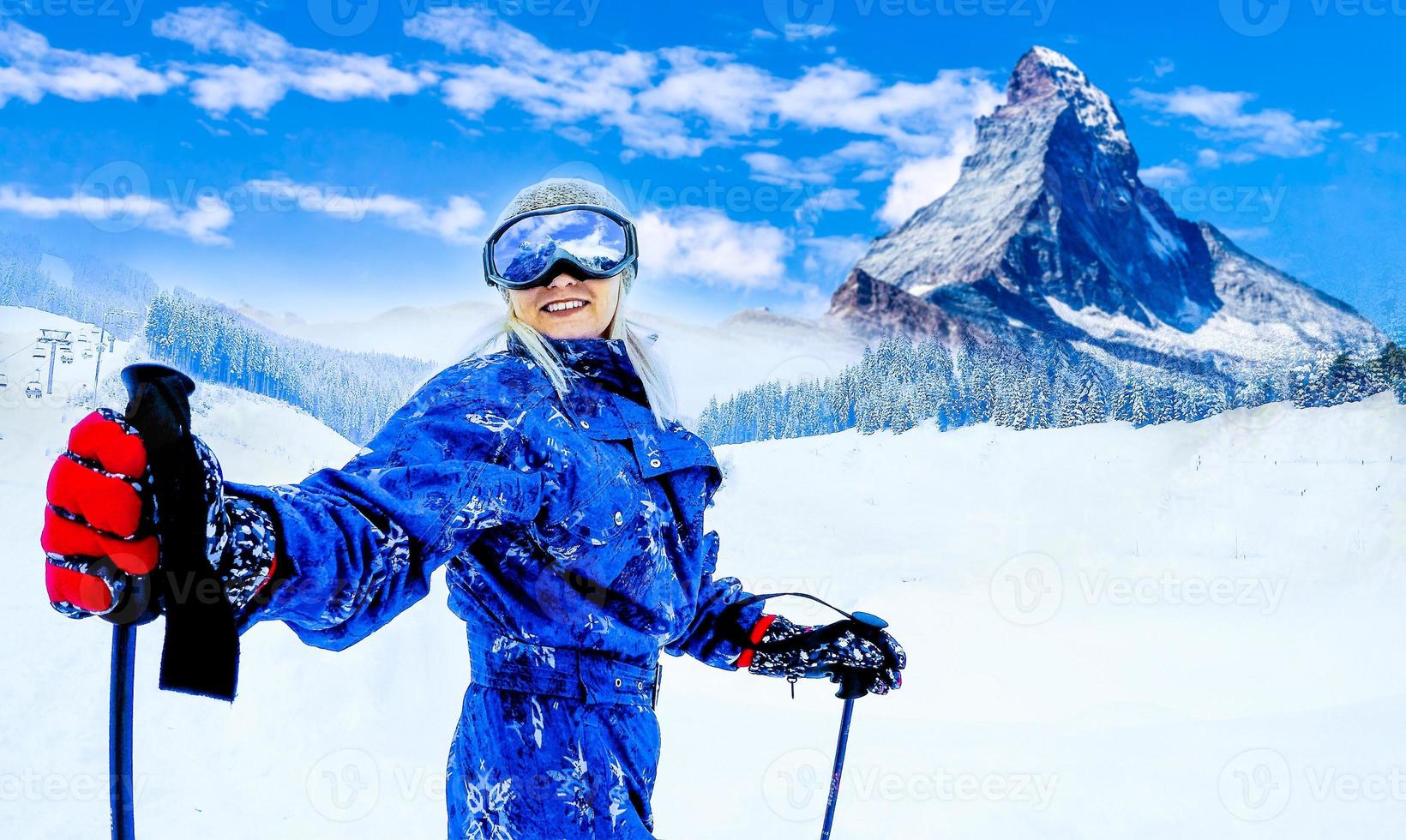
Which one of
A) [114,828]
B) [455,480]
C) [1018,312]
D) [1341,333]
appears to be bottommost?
[114,828]

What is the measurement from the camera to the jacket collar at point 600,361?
1436 millimetres

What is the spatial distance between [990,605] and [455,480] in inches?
330

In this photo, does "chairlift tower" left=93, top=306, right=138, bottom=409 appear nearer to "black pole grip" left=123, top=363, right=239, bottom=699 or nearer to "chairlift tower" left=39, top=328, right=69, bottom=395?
"chairlift tower" left=39, top=328, right=69, bottom=395

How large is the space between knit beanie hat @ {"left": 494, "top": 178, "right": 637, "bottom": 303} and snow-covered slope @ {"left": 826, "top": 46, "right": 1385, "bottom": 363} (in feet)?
38.3

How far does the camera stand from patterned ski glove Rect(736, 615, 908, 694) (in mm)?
A: 2057

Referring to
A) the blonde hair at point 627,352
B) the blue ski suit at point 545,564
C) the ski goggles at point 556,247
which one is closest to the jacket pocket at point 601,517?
the blue ski suit at point 545,564

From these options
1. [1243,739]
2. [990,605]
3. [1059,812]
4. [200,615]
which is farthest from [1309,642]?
[200,615]

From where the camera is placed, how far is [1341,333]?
1160 cm

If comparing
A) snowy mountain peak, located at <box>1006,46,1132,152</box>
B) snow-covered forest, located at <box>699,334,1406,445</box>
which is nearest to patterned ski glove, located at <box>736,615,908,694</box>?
snow-covered forest, located at <box>699,334,1406,445</box>

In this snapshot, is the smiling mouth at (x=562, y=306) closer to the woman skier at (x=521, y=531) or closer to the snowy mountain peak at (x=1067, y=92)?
the woman skier at (x=521, y=531)

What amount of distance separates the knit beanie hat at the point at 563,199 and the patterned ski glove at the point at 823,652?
35.6 inches

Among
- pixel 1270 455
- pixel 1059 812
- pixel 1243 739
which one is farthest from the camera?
pixel 1270 455

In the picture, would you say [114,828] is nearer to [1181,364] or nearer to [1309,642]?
[1309,642]

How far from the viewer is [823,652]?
6.96 feet
